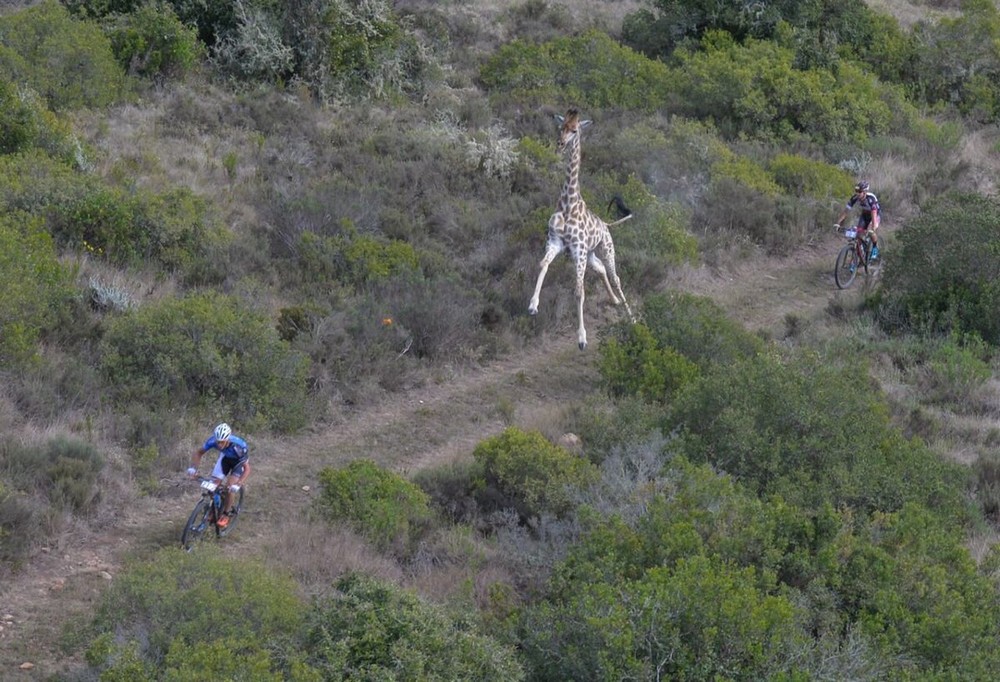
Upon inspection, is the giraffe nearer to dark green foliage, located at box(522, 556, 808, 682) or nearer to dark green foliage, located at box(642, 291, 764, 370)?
dark green foliage, located at box(642, 291, 764, 370)

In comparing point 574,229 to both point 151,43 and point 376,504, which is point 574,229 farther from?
point 151,43

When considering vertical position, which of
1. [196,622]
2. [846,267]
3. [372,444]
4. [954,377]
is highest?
[196,622]

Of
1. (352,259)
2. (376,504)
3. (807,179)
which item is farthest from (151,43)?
(376,504)

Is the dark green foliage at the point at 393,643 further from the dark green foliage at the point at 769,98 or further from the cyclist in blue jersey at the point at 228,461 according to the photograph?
the dark green foliage at the point at 769,98

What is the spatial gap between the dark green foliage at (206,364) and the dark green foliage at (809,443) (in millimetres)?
3926

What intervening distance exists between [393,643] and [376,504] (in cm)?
271

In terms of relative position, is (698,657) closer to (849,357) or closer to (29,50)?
(849,357)

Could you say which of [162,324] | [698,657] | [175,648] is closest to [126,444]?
[162,324]

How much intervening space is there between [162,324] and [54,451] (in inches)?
84.4

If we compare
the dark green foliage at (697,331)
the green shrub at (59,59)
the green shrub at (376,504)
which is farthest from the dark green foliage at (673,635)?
the green shrub at (59,59)

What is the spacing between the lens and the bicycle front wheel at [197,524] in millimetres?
9859

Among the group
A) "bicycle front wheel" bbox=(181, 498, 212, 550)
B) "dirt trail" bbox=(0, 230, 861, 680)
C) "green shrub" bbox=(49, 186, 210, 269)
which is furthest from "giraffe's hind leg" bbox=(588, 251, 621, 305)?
"bicycle front wheel" bbox=(181, 498, 212, 550)

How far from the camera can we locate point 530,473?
11.2 m

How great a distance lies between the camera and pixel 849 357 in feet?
48.9
